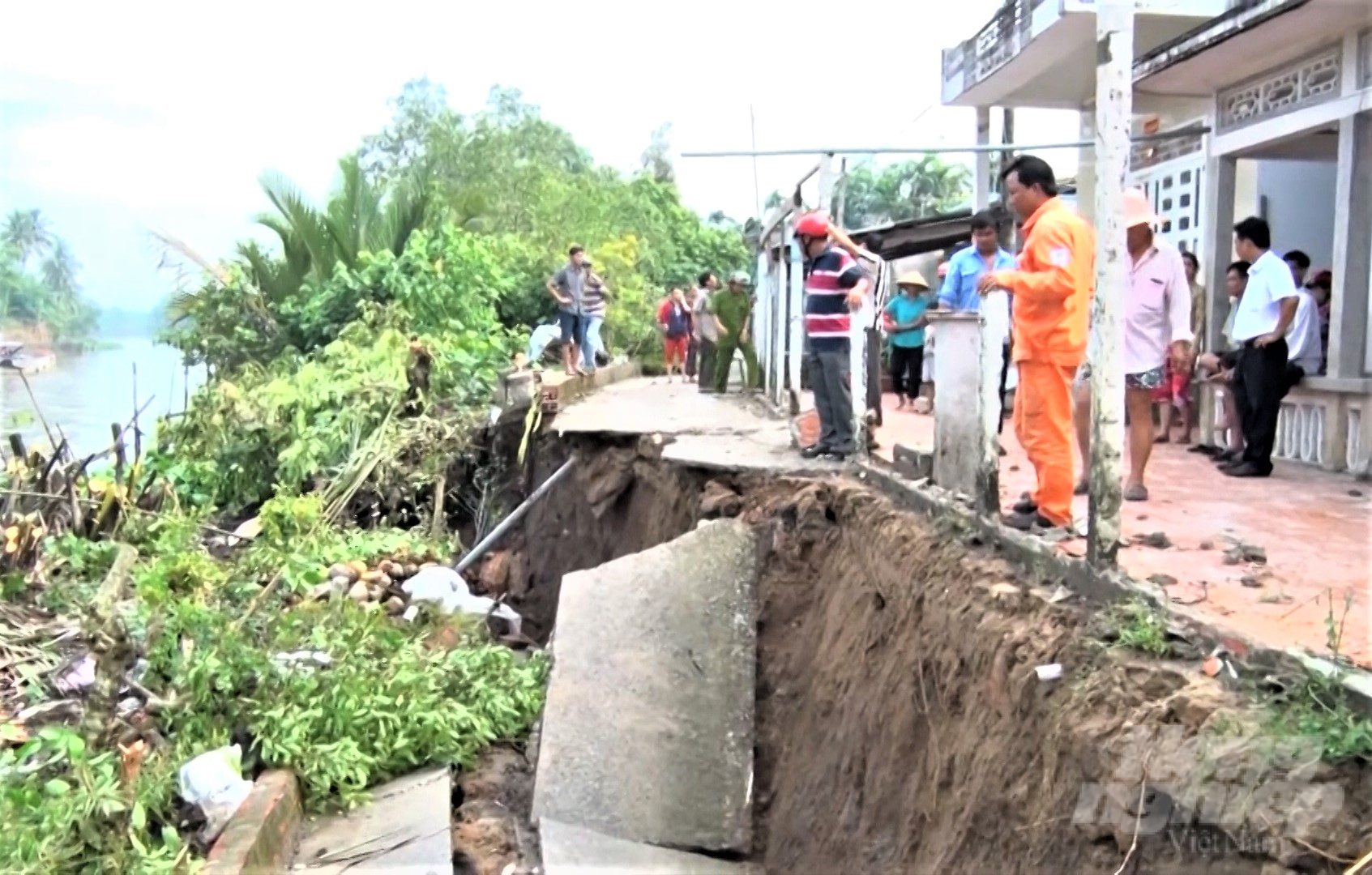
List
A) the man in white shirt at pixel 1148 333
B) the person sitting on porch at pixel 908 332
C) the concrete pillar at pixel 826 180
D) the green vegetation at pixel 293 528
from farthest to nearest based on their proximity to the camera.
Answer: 1. the person sitting on porch at pixel 908 332
2. the concrete pillar at pixel 826 180
3. the man in white shirt at pixel 1148 333
4. the green vegetation at pixel 293 528

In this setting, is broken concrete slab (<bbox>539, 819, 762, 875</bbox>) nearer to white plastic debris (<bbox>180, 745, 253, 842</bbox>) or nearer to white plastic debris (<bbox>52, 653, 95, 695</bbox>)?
white plastic debris (<bbox>180, 745, 253, 842</bbox>)

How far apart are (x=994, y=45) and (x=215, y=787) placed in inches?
478

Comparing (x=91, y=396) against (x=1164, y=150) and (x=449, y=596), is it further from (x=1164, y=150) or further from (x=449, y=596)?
(x=1164, y=150)

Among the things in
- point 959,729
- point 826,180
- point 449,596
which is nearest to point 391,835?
point 959,729

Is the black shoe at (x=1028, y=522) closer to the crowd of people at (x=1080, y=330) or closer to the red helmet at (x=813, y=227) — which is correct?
the crowd of people at (x=1080, y=330)

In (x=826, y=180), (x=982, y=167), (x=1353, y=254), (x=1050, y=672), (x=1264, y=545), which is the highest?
(x=982, y=167)

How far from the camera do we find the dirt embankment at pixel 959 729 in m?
2.78

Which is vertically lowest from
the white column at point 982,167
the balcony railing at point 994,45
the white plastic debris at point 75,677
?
the white plastic debris at point 75,677

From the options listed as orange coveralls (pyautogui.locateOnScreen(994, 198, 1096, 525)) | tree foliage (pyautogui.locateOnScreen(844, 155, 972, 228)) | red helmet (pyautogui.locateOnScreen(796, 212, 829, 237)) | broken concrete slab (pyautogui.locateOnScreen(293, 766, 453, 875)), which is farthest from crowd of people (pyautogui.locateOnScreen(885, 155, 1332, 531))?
tree foliage (pyautogui.locateOnScreen(844, 155, 972, 228))

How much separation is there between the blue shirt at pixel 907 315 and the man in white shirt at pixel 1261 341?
14.1ft

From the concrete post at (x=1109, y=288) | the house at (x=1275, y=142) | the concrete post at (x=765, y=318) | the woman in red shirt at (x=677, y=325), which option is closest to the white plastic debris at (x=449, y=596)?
the concrete post at (x=765, y=318)

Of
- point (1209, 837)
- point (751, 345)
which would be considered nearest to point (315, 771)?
point (1209, 837)

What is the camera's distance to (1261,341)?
20.9 feet

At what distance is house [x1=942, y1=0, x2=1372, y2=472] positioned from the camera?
720 cm
